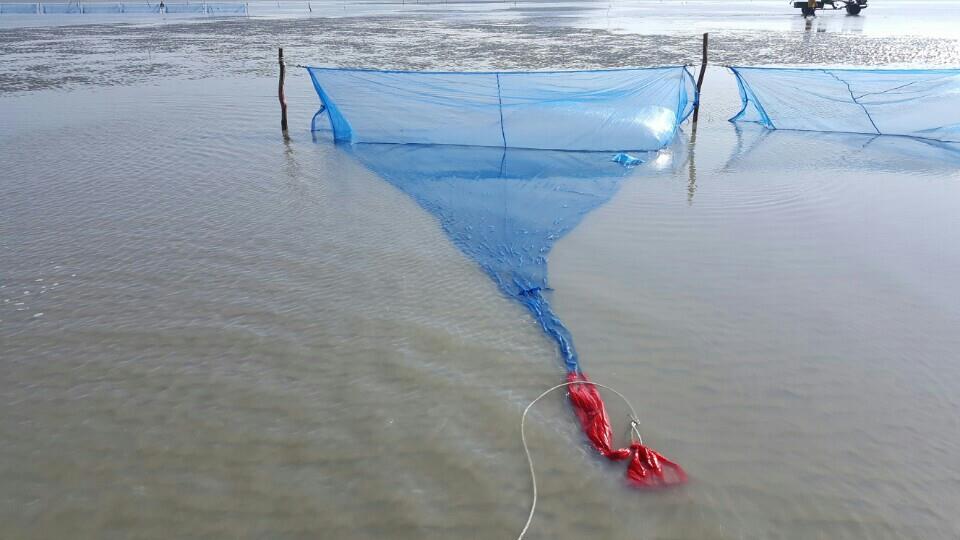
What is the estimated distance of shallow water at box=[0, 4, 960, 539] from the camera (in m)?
3.26

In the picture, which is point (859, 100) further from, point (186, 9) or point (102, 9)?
point (102, 9)

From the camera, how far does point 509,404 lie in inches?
158

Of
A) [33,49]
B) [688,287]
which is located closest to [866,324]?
[688,287]

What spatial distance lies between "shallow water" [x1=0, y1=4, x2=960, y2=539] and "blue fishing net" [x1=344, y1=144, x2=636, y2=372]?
0.59 feet

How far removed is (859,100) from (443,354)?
383 inches

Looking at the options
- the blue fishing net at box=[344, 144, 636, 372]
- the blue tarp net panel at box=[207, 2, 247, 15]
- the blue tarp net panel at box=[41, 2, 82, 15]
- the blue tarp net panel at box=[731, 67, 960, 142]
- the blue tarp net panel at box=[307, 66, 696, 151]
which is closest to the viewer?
the blue fishing net at box=[344, 144, 636, 372]

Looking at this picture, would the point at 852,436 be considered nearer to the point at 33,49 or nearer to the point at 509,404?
the point at 509,404

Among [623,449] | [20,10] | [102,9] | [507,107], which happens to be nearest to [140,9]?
[102,9]

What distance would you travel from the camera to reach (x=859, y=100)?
10641mm

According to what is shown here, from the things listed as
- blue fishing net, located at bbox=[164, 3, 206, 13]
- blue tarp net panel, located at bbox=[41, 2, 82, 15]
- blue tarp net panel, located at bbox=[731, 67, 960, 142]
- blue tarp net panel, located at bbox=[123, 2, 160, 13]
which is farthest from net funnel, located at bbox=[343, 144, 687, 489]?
blue tarp net panel, located at bbox=[41, 2, 82, 15]

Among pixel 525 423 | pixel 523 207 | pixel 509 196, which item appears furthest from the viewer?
pixel 509 196

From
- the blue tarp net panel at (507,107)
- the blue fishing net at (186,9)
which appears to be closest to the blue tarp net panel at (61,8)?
the blue fishing net at (186,9)

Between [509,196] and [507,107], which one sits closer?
[509,196]

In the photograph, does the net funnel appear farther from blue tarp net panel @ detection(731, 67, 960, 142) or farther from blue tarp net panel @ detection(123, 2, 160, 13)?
blue tarp net panel @ detection(123, 2, 160, 13)
